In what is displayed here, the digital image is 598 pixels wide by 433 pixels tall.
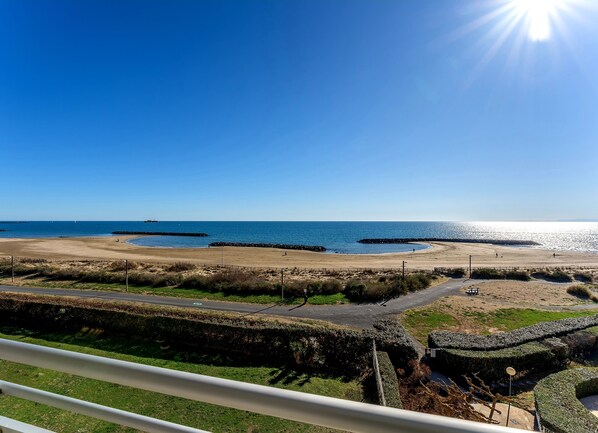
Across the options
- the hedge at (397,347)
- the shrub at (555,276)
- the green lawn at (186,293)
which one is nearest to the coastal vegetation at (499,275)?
the shrub at (555,276)

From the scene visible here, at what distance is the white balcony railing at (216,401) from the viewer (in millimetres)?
992

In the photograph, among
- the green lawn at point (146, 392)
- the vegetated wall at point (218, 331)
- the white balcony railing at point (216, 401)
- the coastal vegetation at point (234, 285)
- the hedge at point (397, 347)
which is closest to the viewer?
the white balcony railing at point (216, 401)

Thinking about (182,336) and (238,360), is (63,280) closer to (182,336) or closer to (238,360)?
(182,336)

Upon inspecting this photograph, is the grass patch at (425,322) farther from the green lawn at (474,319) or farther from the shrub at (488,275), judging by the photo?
the shrub at (488,275)

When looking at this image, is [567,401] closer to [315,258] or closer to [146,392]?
[146,392]

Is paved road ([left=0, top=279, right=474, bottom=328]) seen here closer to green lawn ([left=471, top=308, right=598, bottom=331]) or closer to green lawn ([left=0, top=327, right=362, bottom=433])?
green lawn ([left=471, top=308, right=598, bottom=331])

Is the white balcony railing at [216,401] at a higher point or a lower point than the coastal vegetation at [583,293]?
higher

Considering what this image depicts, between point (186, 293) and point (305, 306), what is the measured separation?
9615 millimetres

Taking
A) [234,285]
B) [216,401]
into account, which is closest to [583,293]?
[234,285]

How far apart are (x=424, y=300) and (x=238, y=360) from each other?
1587 centimetres

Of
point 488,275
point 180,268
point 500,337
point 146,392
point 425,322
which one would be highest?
point 180,268

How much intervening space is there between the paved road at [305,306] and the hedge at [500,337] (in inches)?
164

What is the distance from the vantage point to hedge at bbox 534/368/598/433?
9.04m

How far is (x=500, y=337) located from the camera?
15.8m
